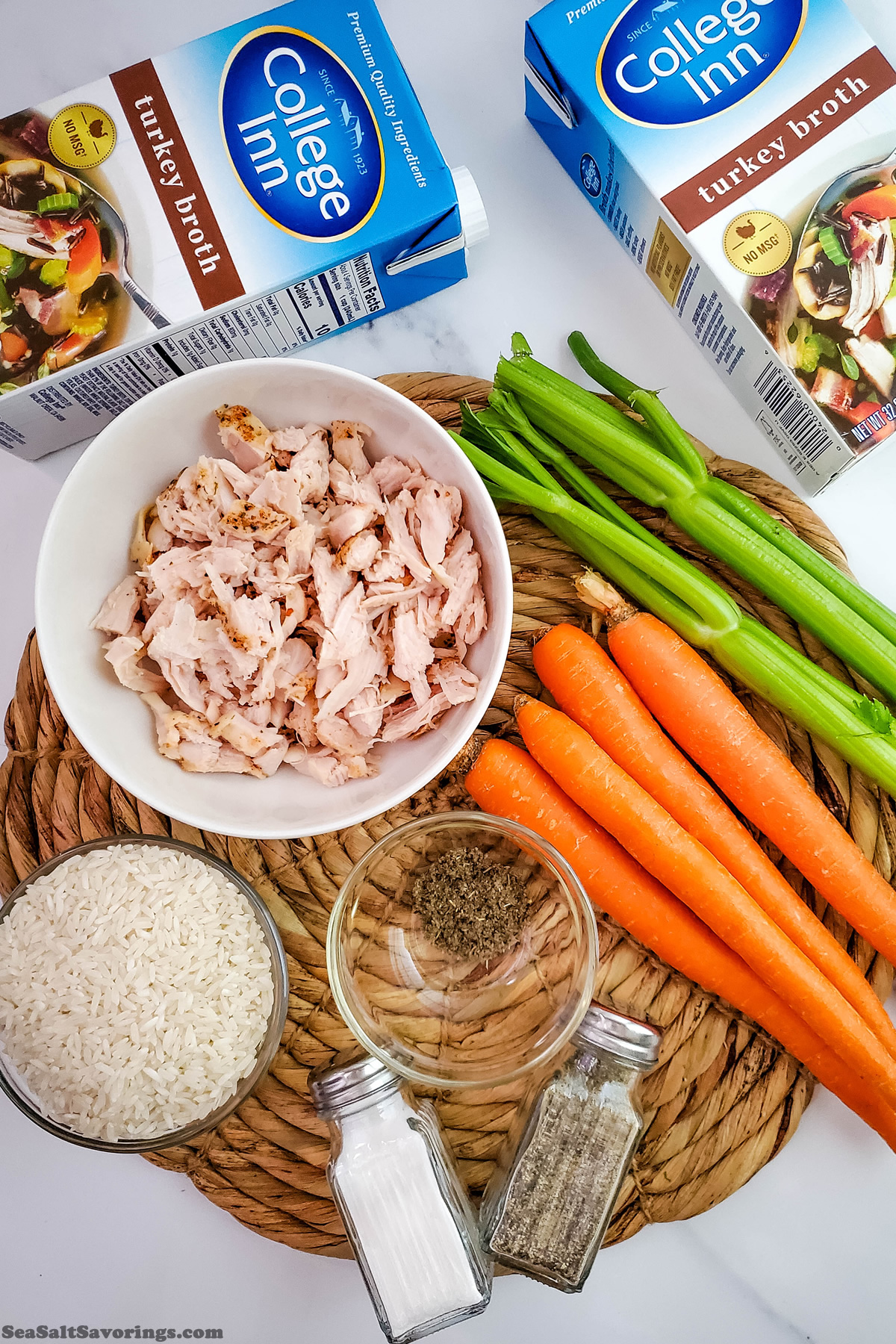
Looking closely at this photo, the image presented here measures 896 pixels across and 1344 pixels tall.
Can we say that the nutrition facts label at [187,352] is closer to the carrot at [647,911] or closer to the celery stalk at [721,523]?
the celery stalk at [721,523]

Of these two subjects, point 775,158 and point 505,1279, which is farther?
point 505,1279

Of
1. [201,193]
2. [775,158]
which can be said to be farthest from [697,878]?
[201,193]

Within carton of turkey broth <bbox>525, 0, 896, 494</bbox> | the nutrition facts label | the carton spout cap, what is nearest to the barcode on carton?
carton of turkey broth <bbox>525, 0, 896, 494</bbox>

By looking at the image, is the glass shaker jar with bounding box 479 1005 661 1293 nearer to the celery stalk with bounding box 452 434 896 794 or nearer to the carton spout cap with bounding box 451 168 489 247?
the celery stalk with bounding box 452 434 896 794

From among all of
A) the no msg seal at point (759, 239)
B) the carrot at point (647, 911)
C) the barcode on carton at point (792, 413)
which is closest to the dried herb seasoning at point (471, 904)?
the carrot at point (647, 911)

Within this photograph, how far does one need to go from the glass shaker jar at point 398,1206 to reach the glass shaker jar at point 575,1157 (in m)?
0.06

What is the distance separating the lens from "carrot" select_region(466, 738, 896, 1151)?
1.37 metres

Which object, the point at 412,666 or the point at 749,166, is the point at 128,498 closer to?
the point at 412,666

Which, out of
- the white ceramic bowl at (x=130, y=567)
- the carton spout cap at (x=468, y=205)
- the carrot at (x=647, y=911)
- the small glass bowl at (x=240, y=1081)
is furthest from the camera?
the carton spout cap at (x=468, y=205)

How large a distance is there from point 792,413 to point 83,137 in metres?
1.26

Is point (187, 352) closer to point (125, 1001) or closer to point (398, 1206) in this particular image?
point (125, 1001)

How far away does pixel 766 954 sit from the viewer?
1347 mm

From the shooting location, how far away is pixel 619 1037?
129 cm

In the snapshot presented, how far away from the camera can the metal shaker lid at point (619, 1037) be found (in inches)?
50.6
